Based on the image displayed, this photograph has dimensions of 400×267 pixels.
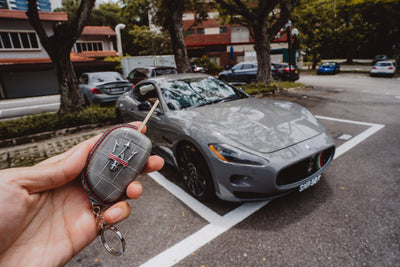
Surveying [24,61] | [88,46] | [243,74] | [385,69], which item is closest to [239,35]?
[88,46]

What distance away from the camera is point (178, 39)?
10.1m

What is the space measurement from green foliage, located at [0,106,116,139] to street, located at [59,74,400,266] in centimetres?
443

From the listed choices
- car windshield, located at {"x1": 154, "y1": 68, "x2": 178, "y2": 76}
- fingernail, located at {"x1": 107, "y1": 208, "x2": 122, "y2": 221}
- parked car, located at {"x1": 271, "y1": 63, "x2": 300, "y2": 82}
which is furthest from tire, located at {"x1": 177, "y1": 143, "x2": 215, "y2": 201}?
parked car, located at {"x1": 271, "y1": 63, "x2": 300, "y2": 82}

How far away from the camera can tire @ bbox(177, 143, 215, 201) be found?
2.89m

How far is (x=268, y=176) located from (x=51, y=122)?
22.5 feet

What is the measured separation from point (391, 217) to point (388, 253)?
2.09ft

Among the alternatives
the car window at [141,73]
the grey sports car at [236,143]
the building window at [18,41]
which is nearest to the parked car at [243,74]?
the car window at [141,73]

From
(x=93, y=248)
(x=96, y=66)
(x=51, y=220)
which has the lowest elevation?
(x=93, y=248)

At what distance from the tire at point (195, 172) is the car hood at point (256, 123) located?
1.11 ft

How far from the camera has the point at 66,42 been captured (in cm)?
710

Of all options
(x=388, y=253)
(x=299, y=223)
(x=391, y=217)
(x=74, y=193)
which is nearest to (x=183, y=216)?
(x=299, y=223)

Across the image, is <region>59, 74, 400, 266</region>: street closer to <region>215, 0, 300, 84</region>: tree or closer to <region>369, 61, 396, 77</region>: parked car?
<region>215, 0, 300, 84</region>: tree

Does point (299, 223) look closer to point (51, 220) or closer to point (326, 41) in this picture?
point (51, 220)

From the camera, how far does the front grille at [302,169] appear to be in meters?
2.61
